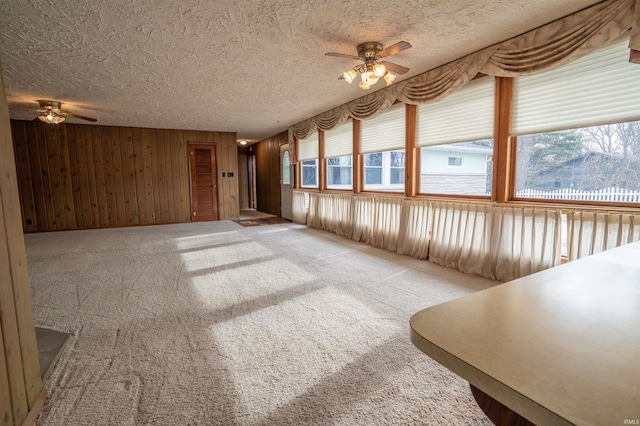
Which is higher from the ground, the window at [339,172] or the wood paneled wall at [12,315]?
the window at [339,172]

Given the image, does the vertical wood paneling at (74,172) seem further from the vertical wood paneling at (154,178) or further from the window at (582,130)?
the window at (582,130)

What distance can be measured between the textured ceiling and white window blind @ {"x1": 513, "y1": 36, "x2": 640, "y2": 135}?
45cm

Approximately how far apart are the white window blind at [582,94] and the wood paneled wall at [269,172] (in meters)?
6.08

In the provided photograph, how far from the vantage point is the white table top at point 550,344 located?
46cm

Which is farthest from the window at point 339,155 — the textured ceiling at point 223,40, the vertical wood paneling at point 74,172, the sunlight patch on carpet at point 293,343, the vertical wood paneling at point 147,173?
Result: the vertical wood paneling at point 74,172

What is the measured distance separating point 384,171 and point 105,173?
6428mm

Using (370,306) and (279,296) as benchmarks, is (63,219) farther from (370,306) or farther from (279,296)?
(370,306)

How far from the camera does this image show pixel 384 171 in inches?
203

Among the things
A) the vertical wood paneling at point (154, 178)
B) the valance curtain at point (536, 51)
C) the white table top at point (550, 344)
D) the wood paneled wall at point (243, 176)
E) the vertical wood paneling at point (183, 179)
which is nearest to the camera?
the white table top at point (550, 344)

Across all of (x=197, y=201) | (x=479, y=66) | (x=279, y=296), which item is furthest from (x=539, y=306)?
(x=197, y=201)

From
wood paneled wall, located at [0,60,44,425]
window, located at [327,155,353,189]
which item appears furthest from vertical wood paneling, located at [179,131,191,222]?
wood paneled wall, located at [0,60,44,425]

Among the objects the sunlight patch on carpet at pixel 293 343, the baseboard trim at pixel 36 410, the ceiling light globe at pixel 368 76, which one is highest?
the ceiling light globe at pixel 368 76

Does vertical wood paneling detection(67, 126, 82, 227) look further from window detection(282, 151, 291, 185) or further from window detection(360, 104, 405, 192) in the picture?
window detection(360, 104, 405, 192)

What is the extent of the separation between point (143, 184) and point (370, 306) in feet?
23.0
